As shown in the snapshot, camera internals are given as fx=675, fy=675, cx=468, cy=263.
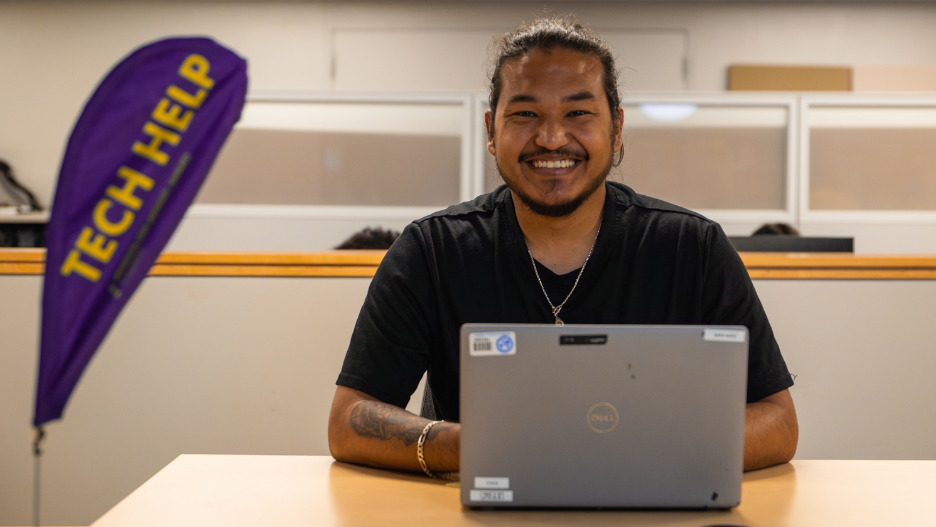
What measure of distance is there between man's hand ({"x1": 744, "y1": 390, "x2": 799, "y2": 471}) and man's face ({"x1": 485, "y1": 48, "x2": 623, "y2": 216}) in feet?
1.49

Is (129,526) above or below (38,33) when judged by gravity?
below

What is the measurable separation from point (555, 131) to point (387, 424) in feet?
1.91

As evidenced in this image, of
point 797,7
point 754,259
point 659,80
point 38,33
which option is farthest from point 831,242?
point 38,33

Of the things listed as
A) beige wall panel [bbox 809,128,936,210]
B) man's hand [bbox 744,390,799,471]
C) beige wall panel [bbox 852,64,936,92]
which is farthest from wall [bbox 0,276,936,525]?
beige wall panel [bbox 852,64,936,92]

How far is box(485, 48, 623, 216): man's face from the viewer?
3.91ft

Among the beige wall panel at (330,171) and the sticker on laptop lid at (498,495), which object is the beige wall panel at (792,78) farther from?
the sticker on laptop lid at (498,495)

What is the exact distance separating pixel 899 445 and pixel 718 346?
4.77 ft

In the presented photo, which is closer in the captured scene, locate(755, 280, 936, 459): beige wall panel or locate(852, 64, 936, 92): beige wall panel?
locate(755, 280, 936, 459): beige wall panel

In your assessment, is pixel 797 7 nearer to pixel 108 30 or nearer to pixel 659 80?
pixel 659 80

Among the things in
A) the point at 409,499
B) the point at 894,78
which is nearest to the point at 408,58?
the point at 894,78

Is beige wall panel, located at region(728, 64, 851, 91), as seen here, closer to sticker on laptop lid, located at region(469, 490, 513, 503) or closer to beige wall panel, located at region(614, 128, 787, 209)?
beige wall panel, located at region(614, 128, 787, 209)

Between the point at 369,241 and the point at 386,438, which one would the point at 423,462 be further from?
the point at 369,241

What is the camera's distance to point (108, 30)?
4.67 metres

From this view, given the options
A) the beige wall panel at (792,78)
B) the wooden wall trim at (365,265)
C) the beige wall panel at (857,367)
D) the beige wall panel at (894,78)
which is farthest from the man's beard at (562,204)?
the beige wall panel at (894,78)
